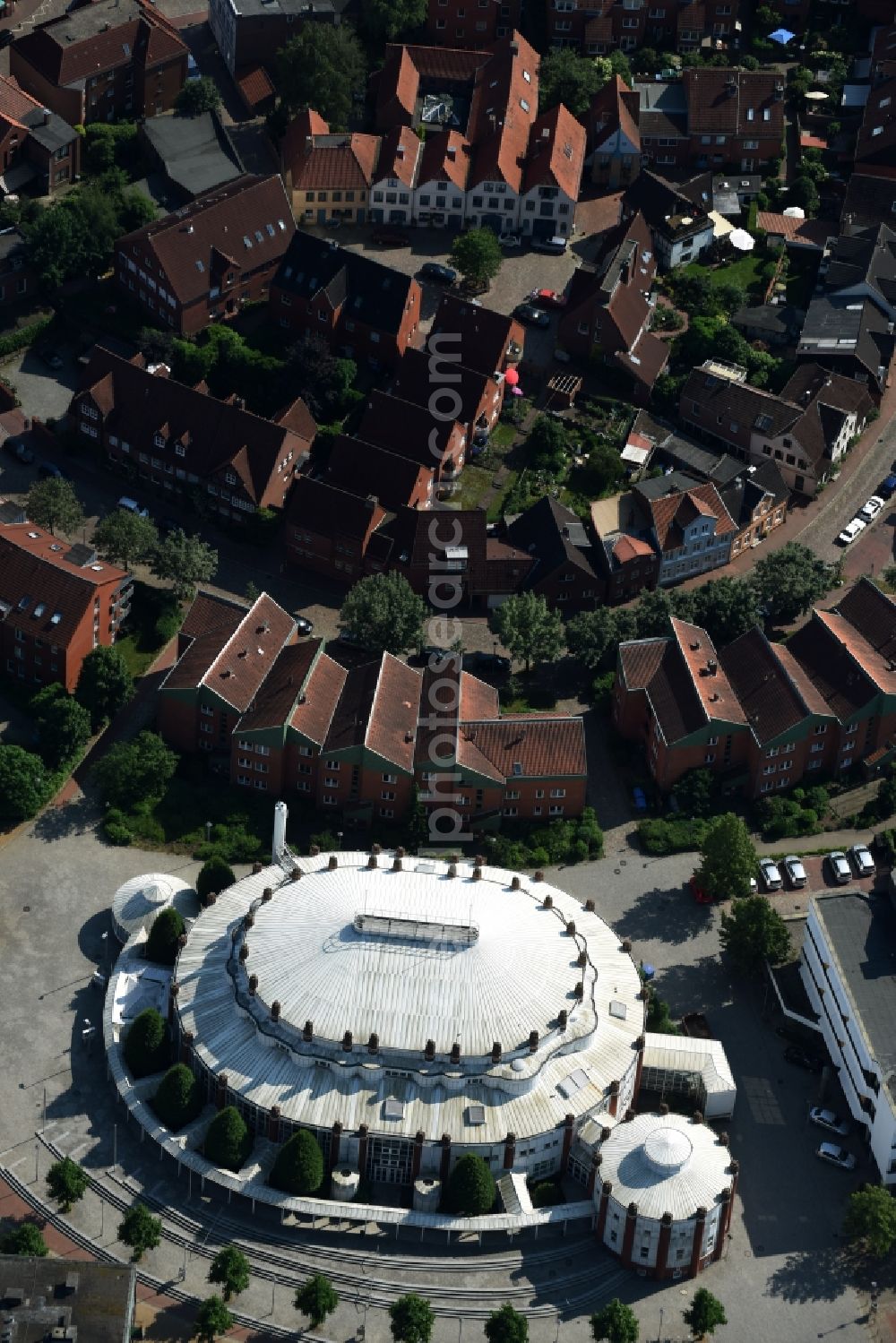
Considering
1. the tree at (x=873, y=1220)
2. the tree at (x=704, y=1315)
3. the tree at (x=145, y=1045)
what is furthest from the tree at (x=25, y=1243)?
the tree at (x=873, y=1220)

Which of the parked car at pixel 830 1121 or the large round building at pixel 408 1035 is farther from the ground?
the large round building at pixel 408 1035

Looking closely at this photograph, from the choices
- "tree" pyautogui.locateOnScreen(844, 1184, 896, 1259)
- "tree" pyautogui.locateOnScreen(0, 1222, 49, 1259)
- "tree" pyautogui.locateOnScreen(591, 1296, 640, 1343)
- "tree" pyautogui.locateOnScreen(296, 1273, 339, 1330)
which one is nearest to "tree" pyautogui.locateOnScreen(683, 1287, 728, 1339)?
"tree" pyautogui.locateOnScreen(591, 1296, 640, 1343)

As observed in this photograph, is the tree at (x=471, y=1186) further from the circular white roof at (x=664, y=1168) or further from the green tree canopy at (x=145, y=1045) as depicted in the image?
the green tree canopy at (x=145, y=1045)

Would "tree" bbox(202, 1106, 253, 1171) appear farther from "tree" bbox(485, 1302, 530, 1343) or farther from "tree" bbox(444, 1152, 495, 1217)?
"tree" bbox(485, 1302, 530, 1343)

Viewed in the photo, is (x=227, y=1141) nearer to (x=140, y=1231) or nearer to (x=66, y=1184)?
(x=140, y=1231)

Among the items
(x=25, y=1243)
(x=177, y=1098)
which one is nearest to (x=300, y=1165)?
(x=177, y=1098)

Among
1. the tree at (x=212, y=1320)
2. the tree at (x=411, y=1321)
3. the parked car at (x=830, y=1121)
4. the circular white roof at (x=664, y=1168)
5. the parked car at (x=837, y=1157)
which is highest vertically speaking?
the circular white roof at (x=664, y=1168)
